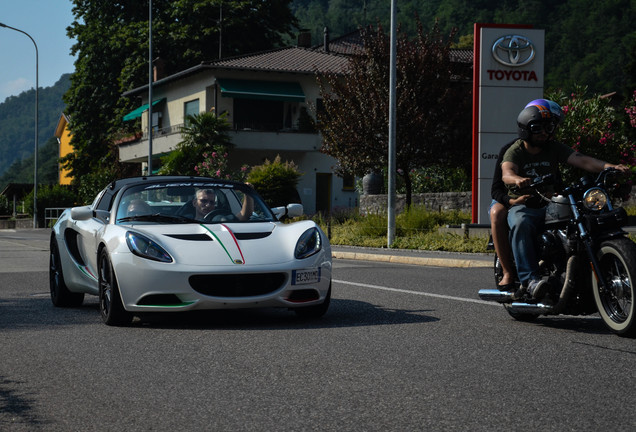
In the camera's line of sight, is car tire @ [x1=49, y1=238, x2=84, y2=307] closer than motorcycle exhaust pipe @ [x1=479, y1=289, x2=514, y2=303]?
No

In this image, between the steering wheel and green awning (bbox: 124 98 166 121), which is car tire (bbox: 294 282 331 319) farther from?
green awning (bbox: 124 98 166 121)

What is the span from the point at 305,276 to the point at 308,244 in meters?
0.35

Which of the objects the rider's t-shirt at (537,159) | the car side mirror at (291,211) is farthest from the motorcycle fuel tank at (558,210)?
the car side mirror at (291,211)

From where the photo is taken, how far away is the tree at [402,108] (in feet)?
95.9

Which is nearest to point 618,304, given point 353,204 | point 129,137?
point 353,204

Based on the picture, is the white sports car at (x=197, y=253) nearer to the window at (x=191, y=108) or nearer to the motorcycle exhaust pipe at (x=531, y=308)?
the motorcycle exhaust pipe at (x=531, y=308)

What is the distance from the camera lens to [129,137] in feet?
187

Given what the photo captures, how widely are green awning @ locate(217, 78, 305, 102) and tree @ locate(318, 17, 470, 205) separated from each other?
54.2 feet

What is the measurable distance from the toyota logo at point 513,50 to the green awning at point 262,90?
24833 mm

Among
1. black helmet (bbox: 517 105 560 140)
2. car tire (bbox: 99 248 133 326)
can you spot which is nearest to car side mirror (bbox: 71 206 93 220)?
car tire (bbox: 99 248 133 326)

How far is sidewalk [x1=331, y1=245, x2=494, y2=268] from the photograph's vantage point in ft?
55.8

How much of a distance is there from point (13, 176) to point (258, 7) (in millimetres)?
122525

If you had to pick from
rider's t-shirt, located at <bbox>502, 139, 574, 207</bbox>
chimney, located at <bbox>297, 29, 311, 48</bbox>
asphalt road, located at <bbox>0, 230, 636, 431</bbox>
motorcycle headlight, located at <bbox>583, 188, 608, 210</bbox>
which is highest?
chimney, located at <bbox>297, 29, 311, 48</bbox>

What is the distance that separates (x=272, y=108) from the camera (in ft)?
162
